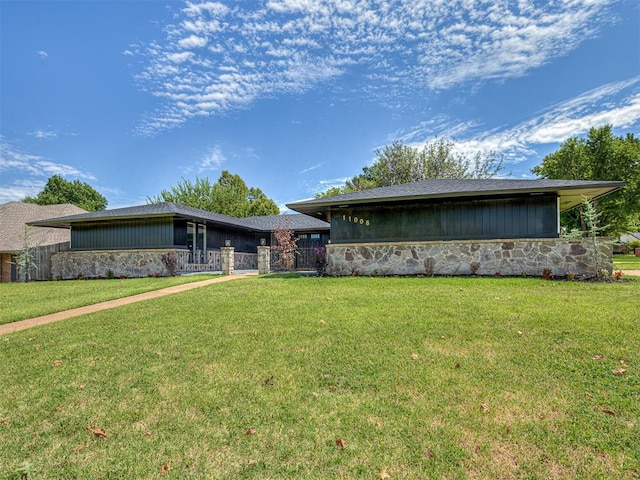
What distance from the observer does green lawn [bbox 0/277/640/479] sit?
90.7 inches

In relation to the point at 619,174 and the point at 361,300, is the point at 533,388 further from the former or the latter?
the point at 619,174

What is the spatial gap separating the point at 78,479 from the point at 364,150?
3481 centimetres

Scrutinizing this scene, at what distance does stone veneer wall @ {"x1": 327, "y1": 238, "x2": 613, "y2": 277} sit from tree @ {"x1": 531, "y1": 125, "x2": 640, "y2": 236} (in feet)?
69.7

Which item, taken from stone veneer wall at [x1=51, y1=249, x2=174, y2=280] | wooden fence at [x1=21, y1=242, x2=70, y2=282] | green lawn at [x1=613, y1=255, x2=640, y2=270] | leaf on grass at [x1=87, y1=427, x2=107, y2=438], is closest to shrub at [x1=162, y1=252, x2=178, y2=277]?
stone veneer wall at [x1=51, y1=249, x2=174, y2=280]

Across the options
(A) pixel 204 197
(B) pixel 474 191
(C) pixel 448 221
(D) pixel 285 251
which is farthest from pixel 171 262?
(A) pixel 204 197

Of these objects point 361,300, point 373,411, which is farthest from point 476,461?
point 361,300

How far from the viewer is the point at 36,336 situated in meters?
5.31

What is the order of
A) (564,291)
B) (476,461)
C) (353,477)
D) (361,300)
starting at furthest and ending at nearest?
(564,291) → (361,300) → (476,461) → (353,477)

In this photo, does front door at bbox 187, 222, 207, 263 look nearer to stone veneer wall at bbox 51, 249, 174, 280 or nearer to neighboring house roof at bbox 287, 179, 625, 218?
stone veneer wall at bbox 51, 249, 174, 280

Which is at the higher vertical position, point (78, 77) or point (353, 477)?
point (78, 77)

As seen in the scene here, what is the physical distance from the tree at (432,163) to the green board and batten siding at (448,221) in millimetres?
21617

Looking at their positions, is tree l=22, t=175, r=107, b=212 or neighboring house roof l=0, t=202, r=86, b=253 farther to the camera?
tree l=22, t=175, r=107, b=212

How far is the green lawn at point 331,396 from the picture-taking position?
2303 millimetres

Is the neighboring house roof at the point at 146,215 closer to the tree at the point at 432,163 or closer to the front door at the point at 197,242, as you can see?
the front door at the point at 197,242
